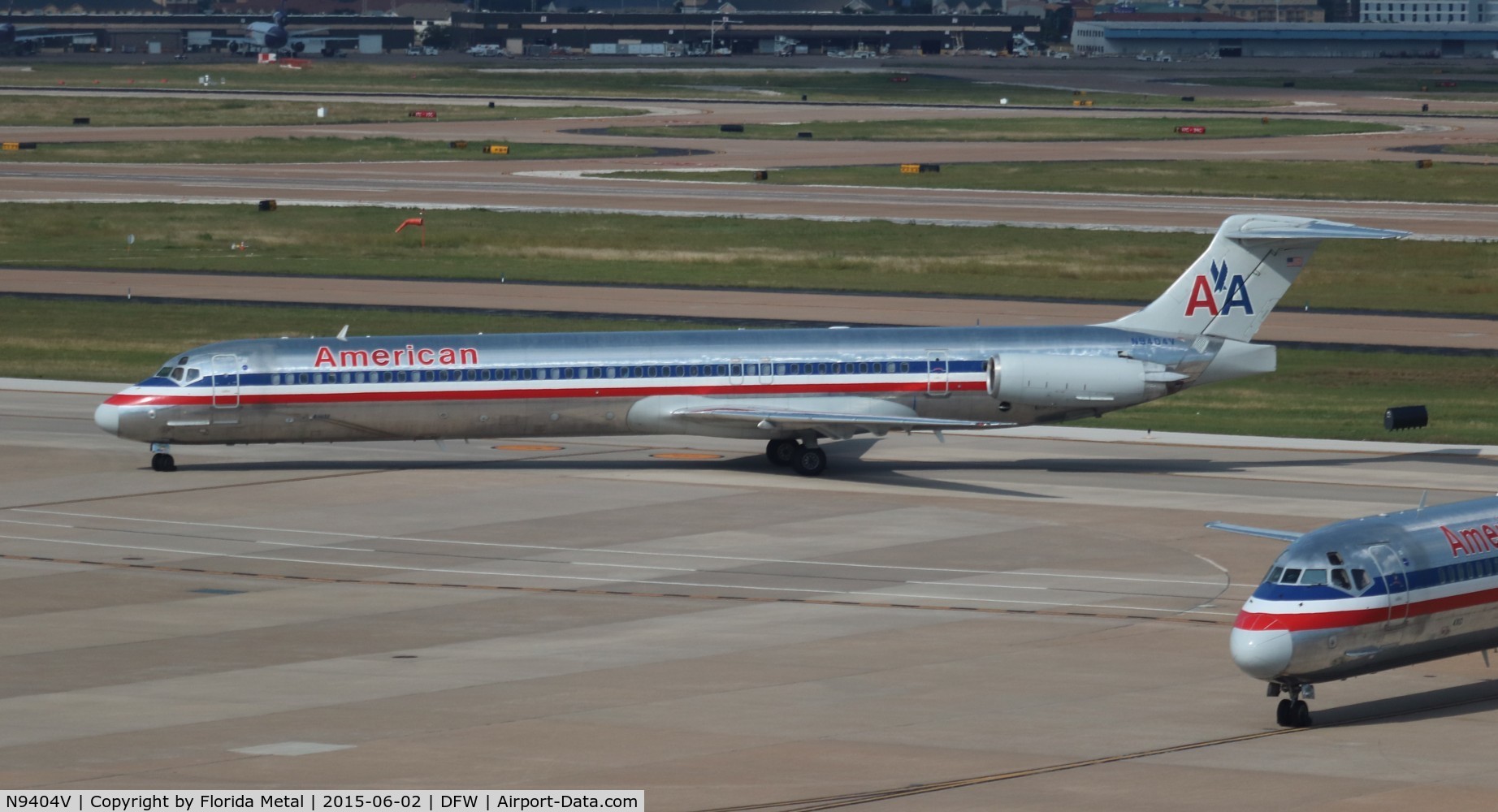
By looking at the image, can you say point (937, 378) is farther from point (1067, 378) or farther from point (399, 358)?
point (399, 358)

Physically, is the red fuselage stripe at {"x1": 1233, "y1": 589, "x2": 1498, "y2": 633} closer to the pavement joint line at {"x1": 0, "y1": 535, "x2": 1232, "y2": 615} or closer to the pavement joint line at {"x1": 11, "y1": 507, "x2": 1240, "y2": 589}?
the pavement joint line at {"x1": 0, "y1": 535, "x2": 1232, "y2": 615}

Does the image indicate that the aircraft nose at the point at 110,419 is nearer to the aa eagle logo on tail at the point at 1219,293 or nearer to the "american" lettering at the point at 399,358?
the "american" lettering at the point at 399,358

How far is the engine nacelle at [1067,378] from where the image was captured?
153ft

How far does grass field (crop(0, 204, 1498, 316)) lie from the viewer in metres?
78.9

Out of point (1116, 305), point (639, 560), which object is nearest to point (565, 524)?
point (639, 560)

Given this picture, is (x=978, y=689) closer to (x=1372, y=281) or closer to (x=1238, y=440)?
(x=1238, y=440)

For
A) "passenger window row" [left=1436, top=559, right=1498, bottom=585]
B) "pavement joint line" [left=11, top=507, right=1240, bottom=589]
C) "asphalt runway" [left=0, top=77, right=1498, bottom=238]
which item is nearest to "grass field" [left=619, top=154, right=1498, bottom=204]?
"asphalt runway" [left=0, top=77, right=1498, bottom=238]

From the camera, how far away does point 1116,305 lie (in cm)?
7269

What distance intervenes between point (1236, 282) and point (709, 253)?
4164 cm

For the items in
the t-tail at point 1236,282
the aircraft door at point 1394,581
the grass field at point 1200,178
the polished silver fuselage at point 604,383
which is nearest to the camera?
the aircraft door at point 1394,581

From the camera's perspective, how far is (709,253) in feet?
286

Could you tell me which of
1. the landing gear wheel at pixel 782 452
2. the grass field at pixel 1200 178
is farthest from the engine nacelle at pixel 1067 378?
the grass field at pixel 1200 178

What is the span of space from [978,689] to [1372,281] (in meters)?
56.9

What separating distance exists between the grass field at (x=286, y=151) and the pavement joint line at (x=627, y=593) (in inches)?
3583
